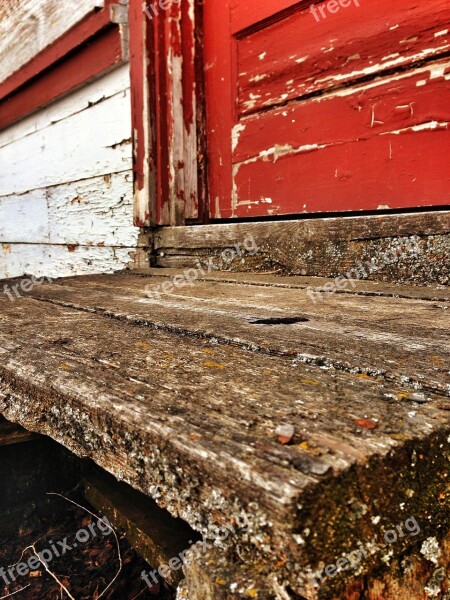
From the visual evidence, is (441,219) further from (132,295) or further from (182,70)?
(182,70)

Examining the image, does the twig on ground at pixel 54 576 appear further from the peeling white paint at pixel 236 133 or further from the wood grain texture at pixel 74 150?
the wood grain texture at pixel 74 150

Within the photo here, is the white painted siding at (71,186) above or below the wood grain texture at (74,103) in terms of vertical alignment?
below

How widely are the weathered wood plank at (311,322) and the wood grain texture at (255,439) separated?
45 millimetres

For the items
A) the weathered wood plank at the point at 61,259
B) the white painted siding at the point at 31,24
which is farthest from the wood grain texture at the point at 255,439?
the white painted siding at the point at 31,24

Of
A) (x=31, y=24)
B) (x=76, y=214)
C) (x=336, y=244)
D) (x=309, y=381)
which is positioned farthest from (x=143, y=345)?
(x=31, y=24)

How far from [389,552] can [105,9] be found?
8.93 feet

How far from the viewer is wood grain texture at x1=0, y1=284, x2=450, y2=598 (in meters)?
0.31

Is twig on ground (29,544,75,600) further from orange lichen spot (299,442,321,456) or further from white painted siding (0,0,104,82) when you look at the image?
white painted siding (0,0,104,82)

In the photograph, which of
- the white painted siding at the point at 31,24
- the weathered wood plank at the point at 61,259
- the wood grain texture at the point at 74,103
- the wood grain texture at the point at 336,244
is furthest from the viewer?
the white painted siding at the point at 31,24

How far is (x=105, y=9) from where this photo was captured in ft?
7.77

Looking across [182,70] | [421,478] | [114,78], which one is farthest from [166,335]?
[114,78]

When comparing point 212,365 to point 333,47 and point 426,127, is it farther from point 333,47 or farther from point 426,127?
point 333,47

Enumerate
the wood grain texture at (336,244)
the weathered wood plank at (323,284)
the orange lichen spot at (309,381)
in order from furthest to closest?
1. the wood grain texture at (336,244)
2. the weathered wood plank at (323,284)
3. the orange lichen spot at (309,381)

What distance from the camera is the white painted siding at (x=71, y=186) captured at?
2.45m
